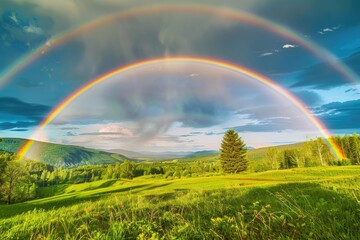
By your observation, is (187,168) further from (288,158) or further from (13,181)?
(13,181)

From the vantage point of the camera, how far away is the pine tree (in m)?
80.6

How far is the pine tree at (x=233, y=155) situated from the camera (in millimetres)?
80562

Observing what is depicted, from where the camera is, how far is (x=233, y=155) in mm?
81062

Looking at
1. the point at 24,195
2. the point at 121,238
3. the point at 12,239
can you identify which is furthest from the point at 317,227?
the point at 24,195

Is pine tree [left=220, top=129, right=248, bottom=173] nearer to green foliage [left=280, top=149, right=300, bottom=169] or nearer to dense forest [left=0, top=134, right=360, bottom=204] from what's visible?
dense forest [left=0, top=134, right=360, bottom=204]

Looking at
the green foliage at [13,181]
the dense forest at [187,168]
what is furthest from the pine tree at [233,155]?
the green foliage at [13,181]

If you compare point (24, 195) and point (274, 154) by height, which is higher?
point (274, 154)

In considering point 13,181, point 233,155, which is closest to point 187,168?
point 233,155

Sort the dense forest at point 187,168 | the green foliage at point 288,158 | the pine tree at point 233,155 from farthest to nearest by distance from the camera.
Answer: the green foliage at point 288,158 < the pine tree at point 233,155 < the dense forest at point 187,168

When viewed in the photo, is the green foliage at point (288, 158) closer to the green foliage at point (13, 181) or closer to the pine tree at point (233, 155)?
the pine tree at point (233, 155)

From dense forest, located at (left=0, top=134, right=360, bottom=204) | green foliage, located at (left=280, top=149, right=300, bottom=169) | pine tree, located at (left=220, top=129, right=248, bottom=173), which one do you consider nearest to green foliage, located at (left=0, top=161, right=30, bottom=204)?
dense forest, located at (left=0, top=134, right=360, bottom=204)

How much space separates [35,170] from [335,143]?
654 feet

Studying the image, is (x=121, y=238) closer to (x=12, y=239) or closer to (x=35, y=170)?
(x=12, y=239)

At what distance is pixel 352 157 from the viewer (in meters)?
104
